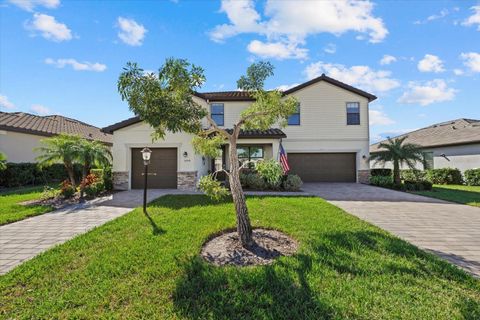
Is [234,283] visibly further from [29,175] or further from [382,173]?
[382,173]

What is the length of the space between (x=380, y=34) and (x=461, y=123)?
2193 centimetres

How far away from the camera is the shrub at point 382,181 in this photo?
596 inches

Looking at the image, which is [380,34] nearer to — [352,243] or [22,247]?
[352,243]

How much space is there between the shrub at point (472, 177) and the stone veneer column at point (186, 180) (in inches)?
754

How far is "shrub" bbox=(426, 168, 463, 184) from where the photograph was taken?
17484 mm

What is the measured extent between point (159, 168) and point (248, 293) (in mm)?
11656

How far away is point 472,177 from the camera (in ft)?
53.9

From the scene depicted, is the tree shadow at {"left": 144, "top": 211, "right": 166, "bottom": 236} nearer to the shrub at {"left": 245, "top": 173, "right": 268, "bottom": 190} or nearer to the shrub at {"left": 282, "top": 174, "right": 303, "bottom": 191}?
the shrub at {"left": 245, "top": 173, "right": 268, "bottom": 190}

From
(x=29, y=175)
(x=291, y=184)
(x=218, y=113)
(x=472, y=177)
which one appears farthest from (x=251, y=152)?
(x=472, y=177)

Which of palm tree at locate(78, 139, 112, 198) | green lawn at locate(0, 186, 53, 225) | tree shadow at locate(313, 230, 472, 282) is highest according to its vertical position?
palm tree at locate(78, 139, 112, 198)

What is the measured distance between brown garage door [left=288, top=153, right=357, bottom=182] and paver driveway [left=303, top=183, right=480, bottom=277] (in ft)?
20.4

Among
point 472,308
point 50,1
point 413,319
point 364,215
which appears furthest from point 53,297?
point 50,1

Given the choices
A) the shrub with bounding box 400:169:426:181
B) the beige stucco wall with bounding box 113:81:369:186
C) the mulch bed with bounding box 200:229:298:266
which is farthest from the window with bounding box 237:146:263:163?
the shrub with bounding box 400:169:426:181

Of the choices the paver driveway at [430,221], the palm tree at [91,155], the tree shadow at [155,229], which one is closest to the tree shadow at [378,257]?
the paver driveway at [430,221]
